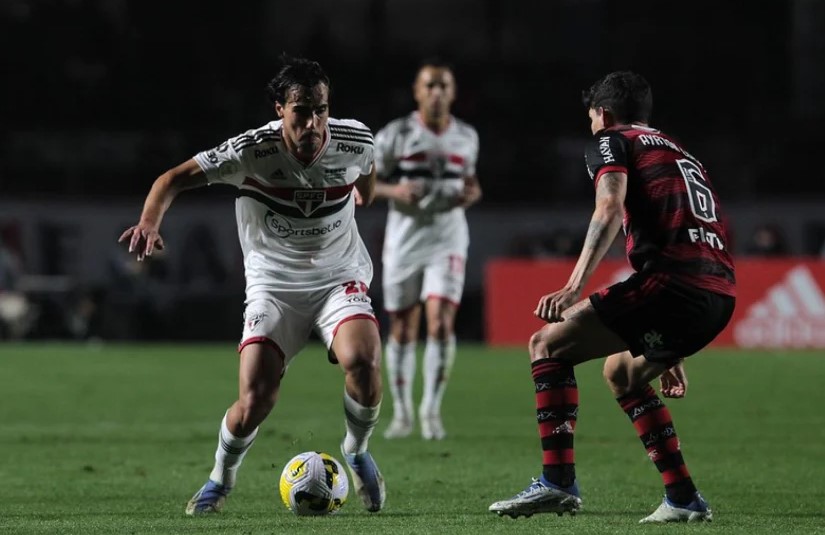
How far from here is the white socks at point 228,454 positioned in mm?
6844

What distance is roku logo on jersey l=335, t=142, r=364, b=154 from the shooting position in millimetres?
7098

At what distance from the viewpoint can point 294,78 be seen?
22.1 ft

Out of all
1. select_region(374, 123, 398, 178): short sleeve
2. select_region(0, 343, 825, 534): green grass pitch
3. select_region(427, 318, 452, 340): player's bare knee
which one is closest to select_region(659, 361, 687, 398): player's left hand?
select_region(0, 343, 825, 534): green grass pitch

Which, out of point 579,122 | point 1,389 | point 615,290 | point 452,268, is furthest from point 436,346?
point 579,122

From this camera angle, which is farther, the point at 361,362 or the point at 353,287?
the point at 353,287

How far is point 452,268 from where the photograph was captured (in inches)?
434

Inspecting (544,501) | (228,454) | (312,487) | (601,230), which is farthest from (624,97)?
(228,454)

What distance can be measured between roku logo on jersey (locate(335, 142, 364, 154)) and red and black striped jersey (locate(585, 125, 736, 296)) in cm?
139

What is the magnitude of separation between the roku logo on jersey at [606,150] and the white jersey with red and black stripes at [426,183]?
16.3 ft

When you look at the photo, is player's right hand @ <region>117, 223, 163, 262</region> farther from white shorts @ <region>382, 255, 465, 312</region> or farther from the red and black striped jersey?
white shorts @ <region>382, 255, 465, 312</region>

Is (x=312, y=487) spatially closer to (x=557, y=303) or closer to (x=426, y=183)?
(x=557, y=303)

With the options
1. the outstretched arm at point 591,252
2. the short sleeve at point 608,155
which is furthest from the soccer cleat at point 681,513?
the short sleeve at point 608,155

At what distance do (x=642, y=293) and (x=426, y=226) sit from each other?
5166 millimetres

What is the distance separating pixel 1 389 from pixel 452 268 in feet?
20.6
